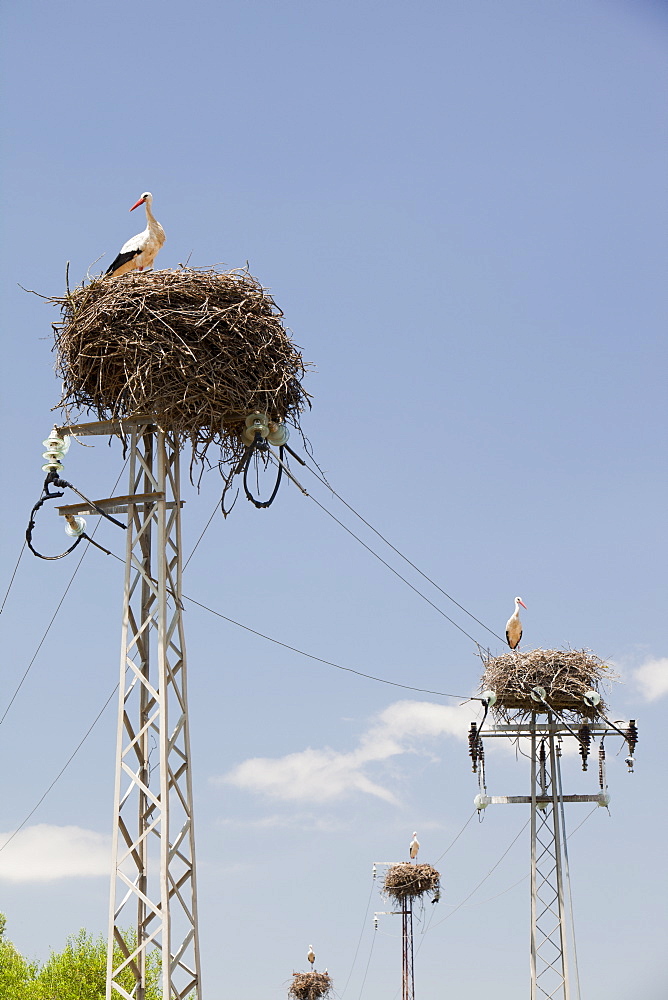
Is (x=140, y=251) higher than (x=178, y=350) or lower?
higher

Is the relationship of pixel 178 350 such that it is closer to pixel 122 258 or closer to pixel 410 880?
pixel 122 258

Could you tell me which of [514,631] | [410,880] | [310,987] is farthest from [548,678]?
[310,987]

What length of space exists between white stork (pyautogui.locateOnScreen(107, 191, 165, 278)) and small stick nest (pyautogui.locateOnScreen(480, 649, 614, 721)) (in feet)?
29.2

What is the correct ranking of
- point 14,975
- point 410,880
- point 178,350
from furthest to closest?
point 14,975 < point 410,880 < point 178,350

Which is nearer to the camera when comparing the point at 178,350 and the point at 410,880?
the point at 178,350

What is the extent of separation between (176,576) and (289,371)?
2345 millimetres

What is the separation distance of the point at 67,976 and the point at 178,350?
22854 mm

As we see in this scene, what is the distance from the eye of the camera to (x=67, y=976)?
2925 centimetres

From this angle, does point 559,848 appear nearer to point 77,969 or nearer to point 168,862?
point 168,862

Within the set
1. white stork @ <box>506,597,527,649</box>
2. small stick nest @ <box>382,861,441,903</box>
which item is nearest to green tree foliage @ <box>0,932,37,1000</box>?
small stick nest @ <box>382,861,441,903</box>

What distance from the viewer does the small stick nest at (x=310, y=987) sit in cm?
2906

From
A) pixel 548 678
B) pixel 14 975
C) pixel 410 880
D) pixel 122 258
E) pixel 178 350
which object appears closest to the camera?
pixel 178 350

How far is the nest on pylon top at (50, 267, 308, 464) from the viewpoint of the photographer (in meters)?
11.0

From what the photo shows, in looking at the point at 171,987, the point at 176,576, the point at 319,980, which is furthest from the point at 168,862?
the point at 319,980
